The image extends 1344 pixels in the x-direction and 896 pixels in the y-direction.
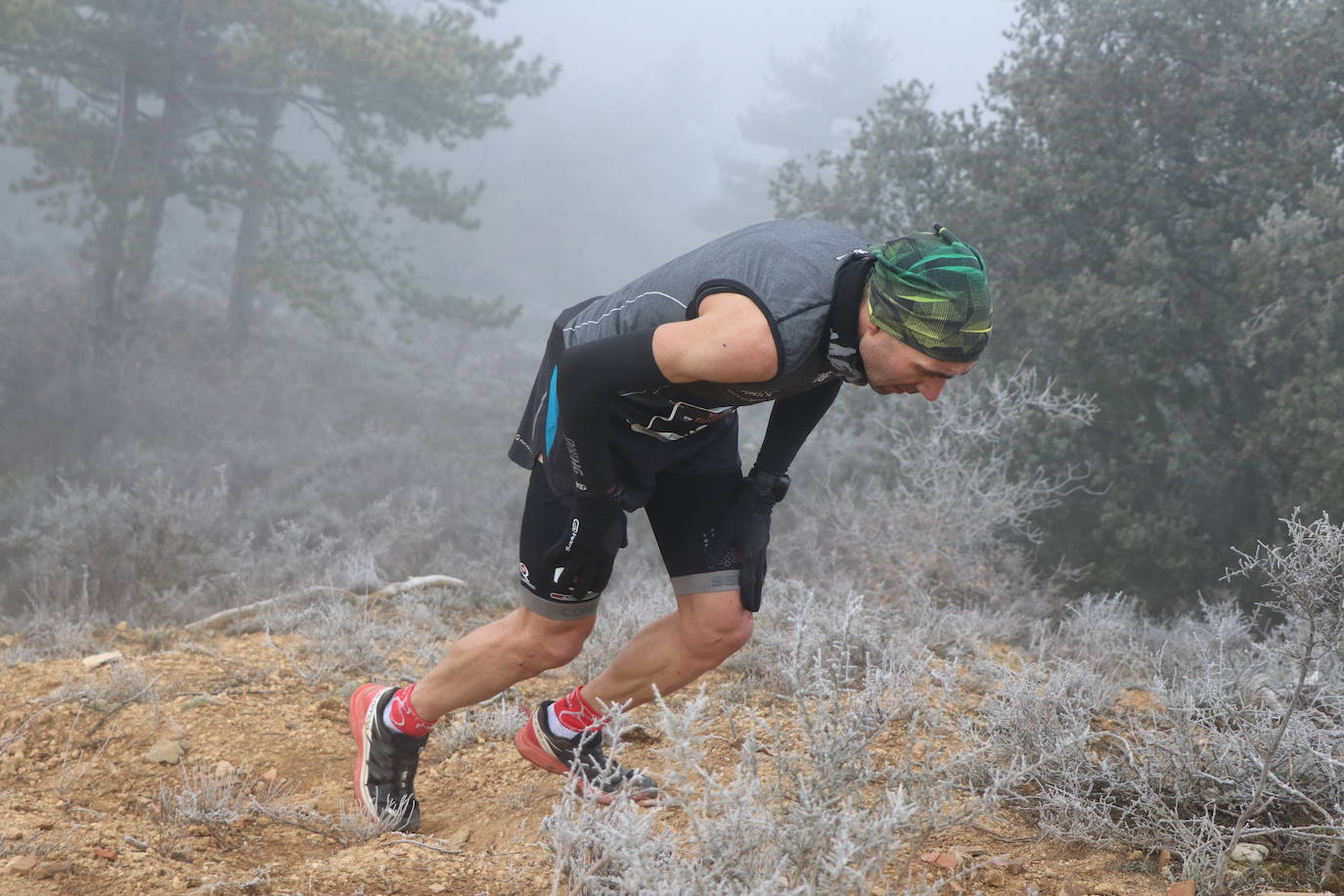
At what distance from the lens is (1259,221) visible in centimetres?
693

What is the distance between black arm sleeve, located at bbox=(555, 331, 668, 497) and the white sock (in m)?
0.87

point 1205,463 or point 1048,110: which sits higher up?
point 1048,110

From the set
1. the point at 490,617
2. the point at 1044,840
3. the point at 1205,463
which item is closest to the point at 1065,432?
the point at 1205,463

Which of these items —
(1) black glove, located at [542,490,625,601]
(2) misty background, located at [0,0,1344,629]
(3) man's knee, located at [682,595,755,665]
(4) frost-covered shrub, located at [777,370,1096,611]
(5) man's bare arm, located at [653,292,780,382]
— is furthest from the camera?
(2) misty background, located at [0,0,1344,629]

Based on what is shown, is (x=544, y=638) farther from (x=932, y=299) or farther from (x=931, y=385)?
(x=932, y=299)

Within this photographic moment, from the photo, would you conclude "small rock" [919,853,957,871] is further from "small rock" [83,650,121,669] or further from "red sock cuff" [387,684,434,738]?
"small rock" [83,650,121,669]

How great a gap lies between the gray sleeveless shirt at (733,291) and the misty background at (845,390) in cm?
351

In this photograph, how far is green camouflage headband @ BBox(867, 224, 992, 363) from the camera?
2.07 metres

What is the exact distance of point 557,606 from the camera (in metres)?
2.63

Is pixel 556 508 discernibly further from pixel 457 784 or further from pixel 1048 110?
pixel 1048 110

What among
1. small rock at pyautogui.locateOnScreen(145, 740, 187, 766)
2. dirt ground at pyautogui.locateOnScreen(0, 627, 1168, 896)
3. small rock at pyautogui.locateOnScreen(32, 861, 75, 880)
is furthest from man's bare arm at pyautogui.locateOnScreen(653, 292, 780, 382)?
small rock at pyautogui.locateOnScreen(145, 740, 187, 766)

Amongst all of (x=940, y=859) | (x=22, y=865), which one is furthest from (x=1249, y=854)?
(x=22, y=865)

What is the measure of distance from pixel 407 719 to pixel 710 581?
3.06 ft

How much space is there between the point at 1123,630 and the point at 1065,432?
3339 millimetres
